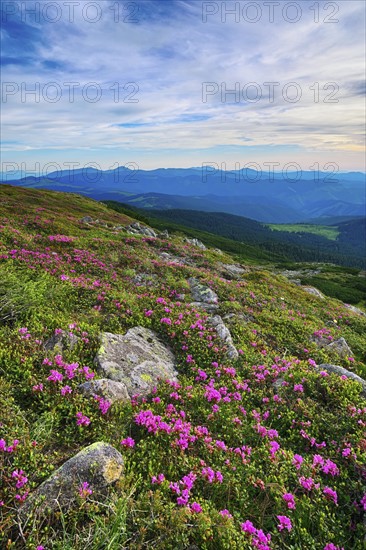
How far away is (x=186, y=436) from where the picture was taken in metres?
6.49

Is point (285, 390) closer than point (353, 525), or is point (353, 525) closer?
point (353, 525)

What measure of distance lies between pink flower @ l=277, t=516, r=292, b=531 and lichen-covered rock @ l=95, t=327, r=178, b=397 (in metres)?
3.97

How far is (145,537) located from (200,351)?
5.86 meters

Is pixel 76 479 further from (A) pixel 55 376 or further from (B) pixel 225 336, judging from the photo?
(B) pixel 225 336

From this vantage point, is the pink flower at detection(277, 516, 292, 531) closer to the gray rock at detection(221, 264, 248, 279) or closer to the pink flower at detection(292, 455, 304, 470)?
the pink flower at detection(292, 455, 304, 470)

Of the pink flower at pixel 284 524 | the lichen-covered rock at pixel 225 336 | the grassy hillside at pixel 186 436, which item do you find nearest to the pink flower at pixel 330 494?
the grassy hillside at pixel 186 436

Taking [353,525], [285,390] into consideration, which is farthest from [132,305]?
[353,525]

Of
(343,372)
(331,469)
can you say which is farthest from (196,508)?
(343,372)

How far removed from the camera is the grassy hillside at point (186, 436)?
15.4ft

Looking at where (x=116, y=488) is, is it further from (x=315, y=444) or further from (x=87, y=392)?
(x=315, y=444)

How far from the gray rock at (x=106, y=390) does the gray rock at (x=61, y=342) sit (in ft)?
5.00

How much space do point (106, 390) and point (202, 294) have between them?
34.1 feet

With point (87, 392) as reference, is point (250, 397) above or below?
below

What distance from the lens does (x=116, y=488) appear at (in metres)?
5.12
